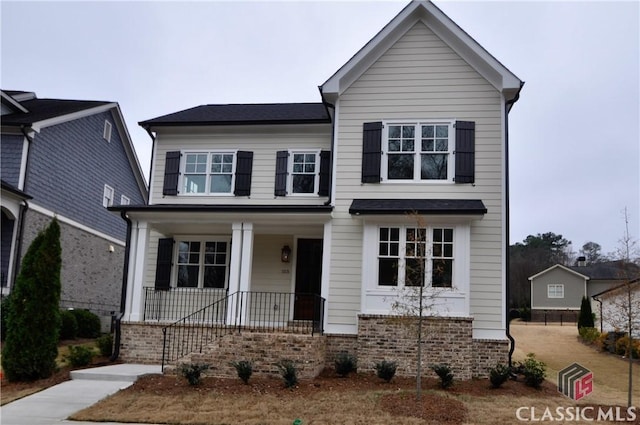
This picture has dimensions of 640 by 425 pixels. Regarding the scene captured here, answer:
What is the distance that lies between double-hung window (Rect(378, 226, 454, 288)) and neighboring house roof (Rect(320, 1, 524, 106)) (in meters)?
3.74

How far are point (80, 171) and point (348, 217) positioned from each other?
1274 cm

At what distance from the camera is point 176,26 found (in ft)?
51.8

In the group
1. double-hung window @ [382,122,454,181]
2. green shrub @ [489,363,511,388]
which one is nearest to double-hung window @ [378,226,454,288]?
double-hung window @ [382,122,454,181]

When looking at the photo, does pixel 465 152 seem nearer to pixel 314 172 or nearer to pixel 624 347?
pixel 314 172

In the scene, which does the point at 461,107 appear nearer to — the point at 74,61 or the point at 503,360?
the point at 503,360

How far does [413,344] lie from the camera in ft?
40.2

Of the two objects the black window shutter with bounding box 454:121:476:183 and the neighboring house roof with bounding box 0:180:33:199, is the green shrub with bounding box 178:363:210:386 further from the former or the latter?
the neighboring house roof with bounding box 0:180:33:199

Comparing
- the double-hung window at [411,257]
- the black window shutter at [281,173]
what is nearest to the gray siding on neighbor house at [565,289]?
the black window shutter at [281,173]

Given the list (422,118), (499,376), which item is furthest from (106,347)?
(422,118)

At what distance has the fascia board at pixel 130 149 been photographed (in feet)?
80.0

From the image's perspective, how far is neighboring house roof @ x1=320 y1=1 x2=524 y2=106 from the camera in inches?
533

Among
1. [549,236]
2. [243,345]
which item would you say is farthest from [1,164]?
[549,236]

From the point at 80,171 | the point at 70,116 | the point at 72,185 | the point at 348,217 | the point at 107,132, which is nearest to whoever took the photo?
the point at 348,217

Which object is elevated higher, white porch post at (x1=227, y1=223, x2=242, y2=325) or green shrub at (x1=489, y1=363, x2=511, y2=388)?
white porch post at (x1=227, y1=223, x2=242, y2=325)
